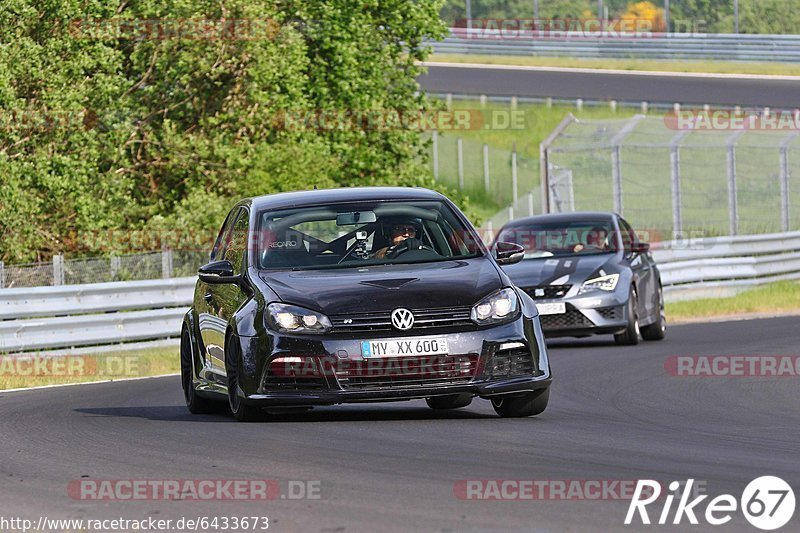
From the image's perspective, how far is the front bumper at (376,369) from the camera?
10484 millimetres

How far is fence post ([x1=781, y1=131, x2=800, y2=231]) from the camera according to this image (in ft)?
102

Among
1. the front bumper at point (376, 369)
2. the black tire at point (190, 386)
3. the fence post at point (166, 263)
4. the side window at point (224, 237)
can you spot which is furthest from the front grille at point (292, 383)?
the fence post at point (166, 263)

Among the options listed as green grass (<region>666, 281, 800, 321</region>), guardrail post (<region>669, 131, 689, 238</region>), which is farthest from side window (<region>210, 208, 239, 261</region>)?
guardrail post (<region>669, 131, 689, 238</region>)

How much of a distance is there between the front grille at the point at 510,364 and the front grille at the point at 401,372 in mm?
211

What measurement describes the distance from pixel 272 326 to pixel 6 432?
6.84 ft

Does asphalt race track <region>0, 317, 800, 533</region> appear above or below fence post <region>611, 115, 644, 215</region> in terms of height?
above

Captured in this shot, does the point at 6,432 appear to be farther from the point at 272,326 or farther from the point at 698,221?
the point at 698,221

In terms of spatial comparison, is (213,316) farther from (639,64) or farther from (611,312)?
(639,64)

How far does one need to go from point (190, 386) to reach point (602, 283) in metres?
7.83

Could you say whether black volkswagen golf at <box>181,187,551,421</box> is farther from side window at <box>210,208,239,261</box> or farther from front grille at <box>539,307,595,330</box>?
front grille at <box>539,307,595,330</box>

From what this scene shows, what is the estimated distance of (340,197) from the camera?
39.4 ft

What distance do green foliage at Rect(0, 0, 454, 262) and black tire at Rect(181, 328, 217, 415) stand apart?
44.9ft
